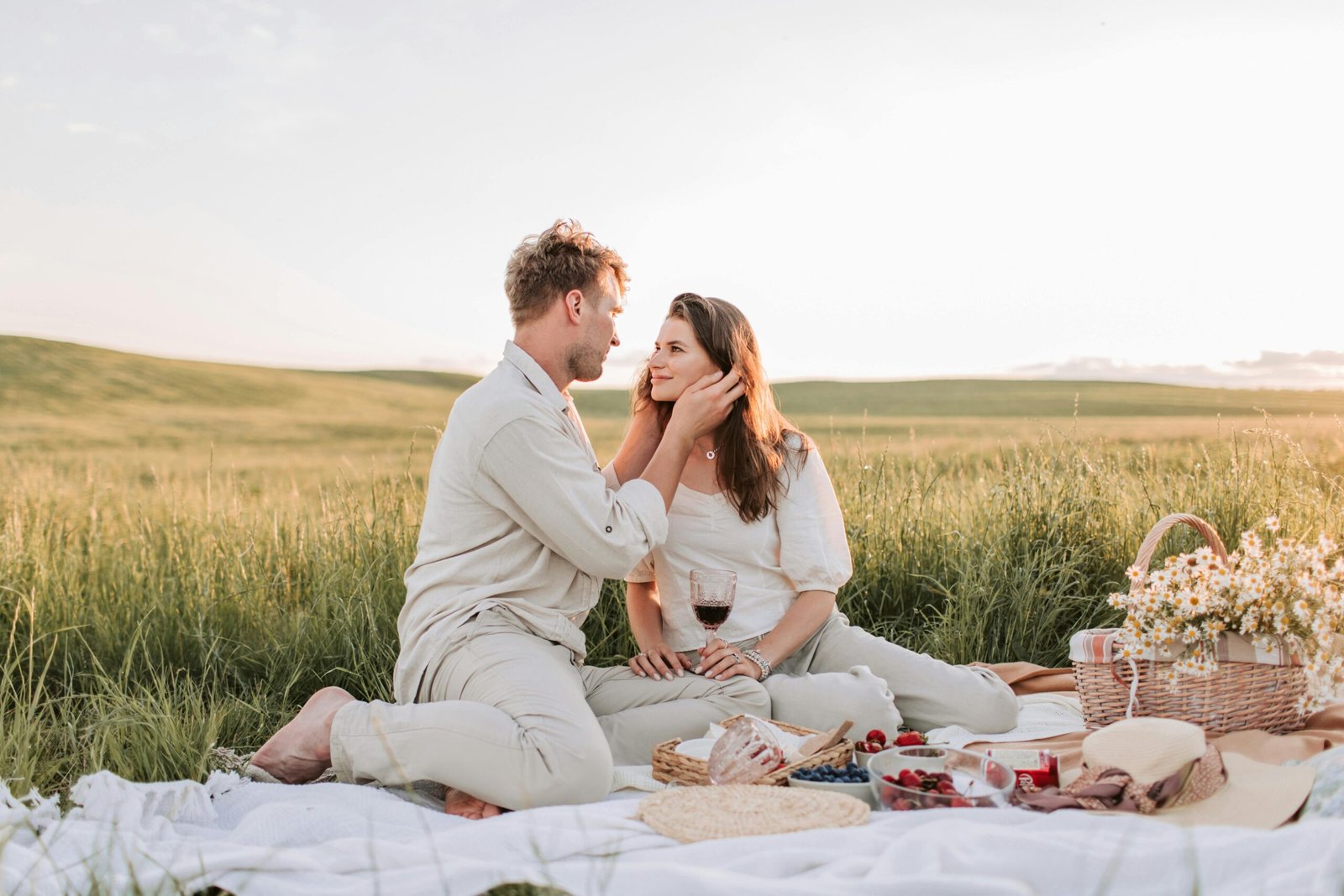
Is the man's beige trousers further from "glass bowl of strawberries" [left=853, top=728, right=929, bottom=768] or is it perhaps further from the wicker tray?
"glass bowl of strawberries" [left=853, top=728, right=929, bottom=768]

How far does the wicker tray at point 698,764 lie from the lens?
10.1ft

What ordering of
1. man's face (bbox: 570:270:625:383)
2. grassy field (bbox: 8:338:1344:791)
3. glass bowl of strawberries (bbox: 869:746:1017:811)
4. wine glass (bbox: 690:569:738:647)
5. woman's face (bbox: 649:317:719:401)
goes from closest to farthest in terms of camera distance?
glass bowl of strawberries (bbox: 869:746:1017:811)
wine glass (bbox: 690:569:738:647)
man's face (bbox: 570:270:625:383)
woman's face (bbox: 649:317:719:401)
grassy field (bbox: 8:338:1344:791)

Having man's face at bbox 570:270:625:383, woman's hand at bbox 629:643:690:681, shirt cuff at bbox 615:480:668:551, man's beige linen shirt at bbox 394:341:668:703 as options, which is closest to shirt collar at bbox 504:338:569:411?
man's beige linen shirt at bbox 394:341:668:703

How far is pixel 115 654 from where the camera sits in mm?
4953

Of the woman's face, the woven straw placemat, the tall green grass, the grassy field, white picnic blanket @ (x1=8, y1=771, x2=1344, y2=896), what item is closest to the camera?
white picnic blanket @ (x1=8, y1=771, x2=1344, y2=896)

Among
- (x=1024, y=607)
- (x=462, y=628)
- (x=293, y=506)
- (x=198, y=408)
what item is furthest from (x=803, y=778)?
(x=198, y=408)

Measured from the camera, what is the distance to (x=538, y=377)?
12.1 ft

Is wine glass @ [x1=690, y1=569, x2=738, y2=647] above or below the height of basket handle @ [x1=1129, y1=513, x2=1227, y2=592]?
below

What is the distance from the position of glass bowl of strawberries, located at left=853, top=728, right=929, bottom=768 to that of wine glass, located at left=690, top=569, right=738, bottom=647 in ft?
1.89

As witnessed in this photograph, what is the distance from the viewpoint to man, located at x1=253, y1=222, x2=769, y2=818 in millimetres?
3186

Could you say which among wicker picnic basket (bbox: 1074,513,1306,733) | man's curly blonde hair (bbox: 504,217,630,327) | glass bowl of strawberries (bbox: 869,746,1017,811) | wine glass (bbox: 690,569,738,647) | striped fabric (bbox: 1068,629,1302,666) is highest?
man's curly blonde hair (bbox: 504,217,630,327)

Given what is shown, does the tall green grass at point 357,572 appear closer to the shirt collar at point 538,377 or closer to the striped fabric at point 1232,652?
the striped fabric at point 1232,652

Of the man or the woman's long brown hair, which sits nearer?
the man

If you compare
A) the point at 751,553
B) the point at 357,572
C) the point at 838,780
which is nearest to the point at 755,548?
the point at 751,553
